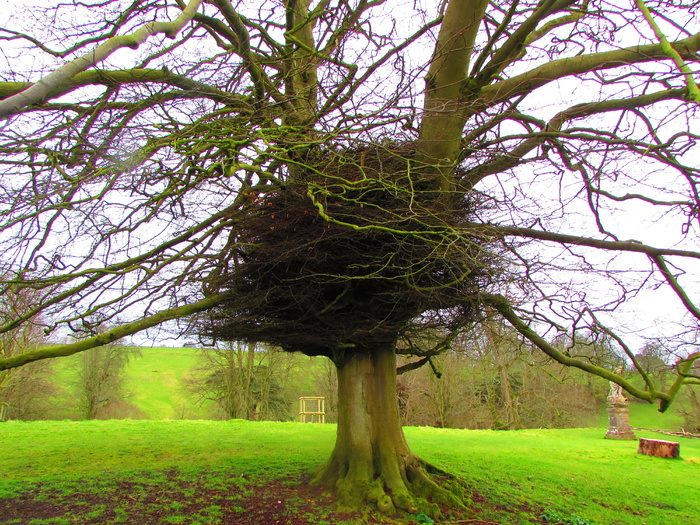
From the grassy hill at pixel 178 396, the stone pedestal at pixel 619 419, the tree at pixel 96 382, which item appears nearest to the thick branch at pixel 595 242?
the stone pedestal at pixel 619 419

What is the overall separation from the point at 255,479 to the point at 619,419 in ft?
41.6

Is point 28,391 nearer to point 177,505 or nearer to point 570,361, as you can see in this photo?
point 177,505

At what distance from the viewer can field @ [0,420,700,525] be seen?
4.77m

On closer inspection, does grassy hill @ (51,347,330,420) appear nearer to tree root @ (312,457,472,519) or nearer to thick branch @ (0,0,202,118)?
tree root @ (312,457,472,519)

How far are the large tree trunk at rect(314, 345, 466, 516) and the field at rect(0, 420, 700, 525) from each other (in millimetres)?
322

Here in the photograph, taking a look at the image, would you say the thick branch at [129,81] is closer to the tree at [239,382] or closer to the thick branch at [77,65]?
the thick branch at [77,65]

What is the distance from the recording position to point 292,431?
11875 millimetres

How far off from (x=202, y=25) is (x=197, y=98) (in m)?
1.29

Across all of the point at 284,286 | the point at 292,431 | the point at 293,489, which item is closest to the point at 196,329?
the point at 284,286

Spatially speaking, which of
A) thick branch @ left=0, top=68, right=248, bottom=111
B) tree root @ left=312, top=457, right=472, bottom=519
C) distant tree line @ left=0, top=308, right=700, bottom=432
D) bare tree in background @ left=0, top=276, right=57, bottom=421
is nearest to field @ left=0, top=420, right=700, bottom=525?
tree root @ left=312, top=457, right=472, bottom=519

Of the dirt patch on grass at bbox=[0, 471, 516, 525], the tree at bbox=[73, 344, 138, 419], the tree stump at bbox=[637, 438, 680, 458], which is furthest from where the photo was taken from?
the tree at bbox=[73, 344, 138, 419]

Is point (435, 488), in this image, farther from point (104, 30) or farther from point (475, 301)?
point (104, 30)

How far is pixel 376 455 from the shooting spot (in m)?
5.63

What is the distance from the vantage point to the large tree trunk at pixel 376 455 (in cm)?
514
